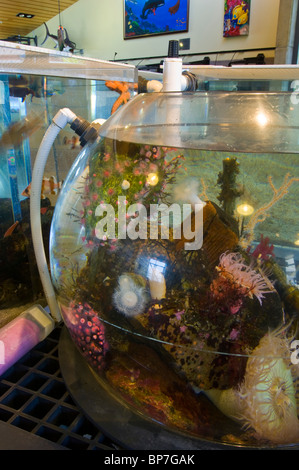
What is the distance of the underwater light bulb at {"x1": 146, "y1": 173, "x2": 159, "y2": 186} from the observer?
20.9 inches

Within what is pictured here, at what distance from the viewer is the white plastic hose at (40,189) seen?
2.11ft

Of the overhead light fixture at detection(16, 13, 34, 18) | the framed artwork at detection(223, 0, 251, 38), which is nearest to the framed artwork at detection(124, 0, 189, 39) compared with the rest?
the framed artwork at detection(223, 0, 251, 38)

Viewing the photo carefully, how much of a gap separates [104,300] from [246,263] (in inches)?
8.6

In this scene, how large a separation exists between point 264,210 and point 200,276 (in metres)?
0.12

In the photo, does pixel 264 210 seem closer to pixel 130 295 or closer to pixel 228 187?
pixel 228 187

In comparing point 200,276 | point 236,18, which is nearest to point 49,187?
point 200,276

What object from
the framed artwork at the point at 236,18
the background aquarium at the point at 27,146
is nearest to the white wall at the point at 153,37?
the framed artwork at the point at 236,18

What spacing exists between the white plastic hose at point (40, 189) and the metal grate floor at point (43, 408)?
14cm

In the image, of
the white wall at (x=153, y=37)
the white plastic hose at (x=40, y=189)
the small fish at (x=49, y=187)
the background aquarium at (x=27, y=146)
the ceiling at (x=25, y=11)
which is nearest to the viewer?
the white plastic hose at (x=40, y=189)

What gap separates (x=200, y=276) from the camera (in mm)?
483

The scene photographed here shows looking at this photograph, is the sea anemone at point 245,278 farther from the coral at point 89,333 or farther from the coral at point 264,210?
the coral at point 89,333

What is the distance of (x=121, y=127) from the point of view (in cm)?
63

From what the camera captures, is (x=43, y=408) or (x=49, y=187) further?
(x=49, y=187)

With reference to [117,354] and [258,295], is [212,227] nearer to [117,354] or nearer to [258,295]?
[258,295]
